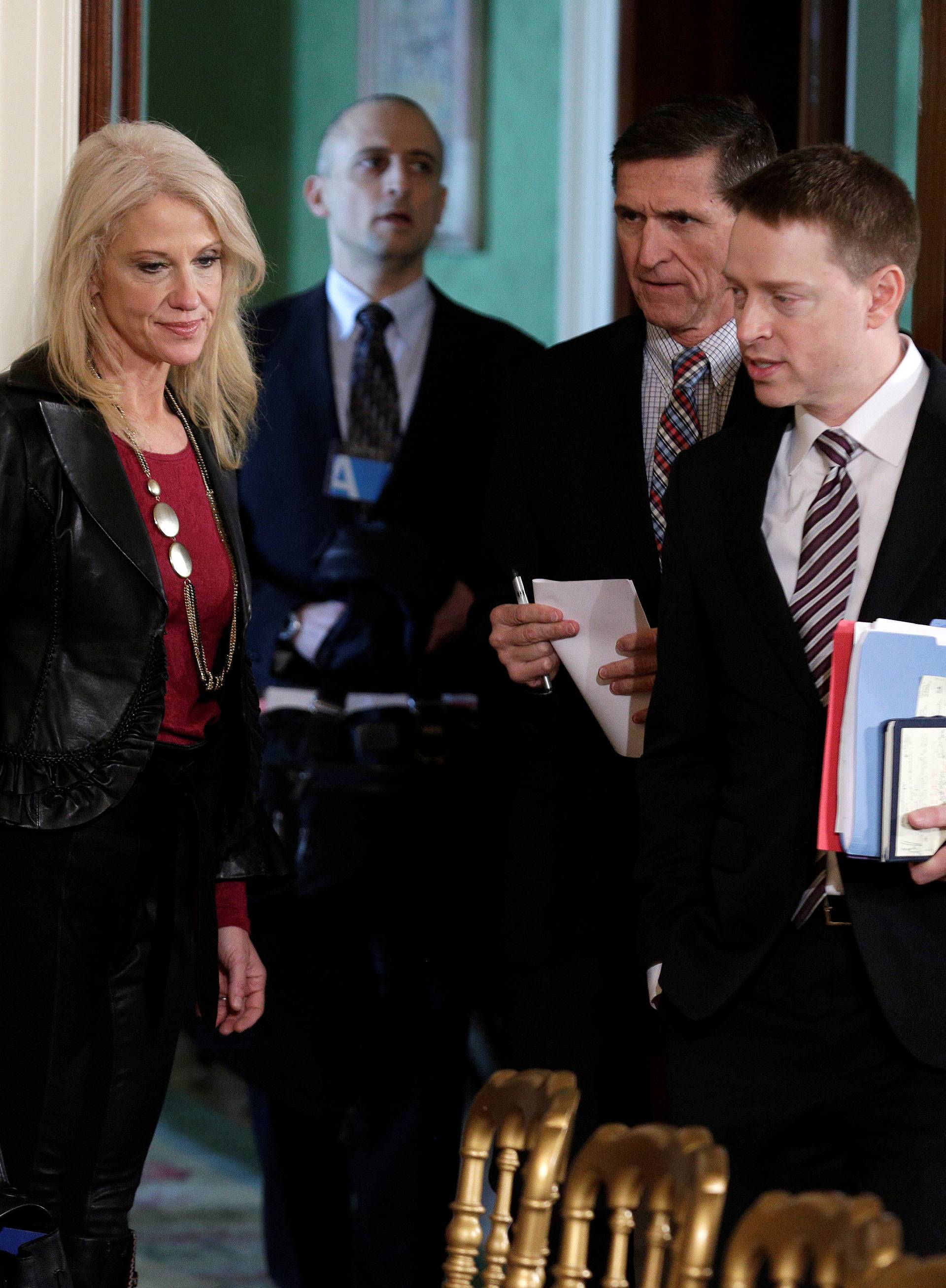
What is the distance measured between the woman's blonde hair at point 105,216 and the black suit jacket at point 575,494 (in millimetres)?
551

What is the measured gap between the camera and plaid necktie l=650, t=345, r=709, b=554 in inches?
101

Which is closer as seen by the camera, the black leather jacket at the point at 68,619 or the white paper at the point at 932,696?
the white paper at the point at 932,696

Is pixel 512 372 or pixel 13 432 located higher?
pixel 512 372

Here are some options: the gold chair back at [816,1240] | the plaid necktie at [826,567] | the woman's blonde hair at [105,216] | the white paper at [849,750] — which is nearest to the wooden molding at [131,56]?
the woman's blonde hair at [105,216]

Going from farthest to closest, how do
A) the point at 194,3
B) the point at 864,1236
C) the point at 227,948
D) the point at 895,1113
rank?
1. the point at 194,3
2. the point at 227,948
3. the point at 895,1113
4. the point at 864,1236

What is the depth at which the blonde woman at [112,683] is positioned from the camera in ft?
6.86

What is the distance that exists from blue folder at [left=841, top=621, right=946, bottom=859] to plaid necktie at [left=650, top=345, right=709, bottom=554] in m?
0.73

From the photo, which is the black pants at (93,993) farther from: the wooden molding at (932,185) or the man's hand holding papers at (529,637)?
the wooden molding at (932,185)

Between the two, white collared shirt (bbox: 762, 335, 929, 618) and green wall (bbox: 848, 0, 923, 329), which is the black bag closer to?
white collared shirt (bbox: 762, 335, 929, 618)

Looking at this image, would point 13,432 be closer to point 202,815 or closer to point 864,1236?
point 202,815

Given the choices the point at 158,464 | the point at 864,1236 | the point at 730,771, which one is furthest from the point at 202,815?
the point at 864,1236

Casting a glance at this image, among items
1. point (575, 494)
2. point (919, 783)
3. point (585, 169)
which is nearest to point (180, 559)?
point (575, 494)

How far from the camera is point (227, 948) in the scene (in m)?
2.45

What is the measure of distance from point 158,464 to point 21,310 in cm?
45
